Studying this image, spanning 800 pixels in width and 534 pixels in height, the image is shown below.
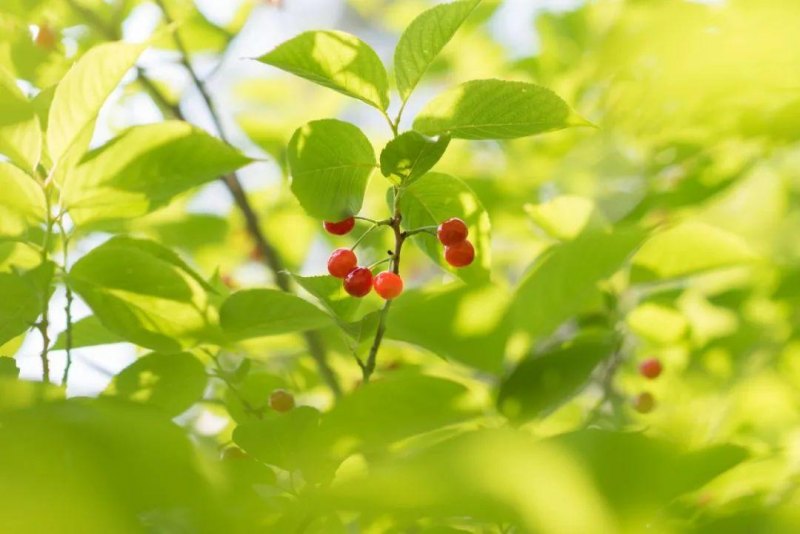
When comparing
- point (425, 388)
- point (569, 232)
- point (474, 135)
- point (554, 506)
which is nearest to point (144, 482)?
point (554, 506)

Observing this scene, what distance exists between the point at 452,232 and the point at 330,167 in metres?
0.14

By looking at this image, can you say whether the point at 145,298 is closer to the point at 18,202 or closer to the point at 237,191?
the point at 18,202

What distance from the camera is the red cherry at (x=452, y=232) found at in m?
0.91

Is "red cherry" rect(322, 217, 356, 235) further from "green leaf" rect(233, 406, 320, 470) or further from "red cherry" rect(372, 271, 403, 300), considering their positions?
"green leaf" rect(233, 406, 320, 470)

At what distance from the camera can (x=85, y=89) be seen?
0.93 meters

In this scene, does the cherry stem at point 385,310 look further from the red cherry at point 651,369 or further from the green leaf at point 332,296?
the red cherry at point 651,369

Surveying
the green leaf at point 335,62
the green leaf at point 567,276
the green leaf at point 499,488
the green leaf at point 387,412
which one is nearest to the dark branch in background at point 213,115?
the green leaf at point 567,276

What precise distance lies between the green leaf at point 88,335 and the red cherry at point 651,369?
35.0 inches

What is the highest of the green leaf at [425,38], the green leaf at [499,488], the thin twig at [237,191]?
the thin twig at [237,191]

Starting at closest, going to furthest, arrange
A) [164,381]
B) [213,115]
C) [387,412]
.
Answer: [387,412] → [164,381] → [213,115]

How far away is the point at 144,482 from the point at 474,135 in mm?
562

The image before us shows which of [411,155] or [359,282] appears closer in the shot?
[411,155]

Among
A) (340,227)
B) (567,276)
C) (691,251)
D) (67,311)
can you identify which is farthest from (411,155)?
(691,251)

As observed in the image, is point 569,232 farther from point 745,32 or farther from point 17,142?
point 17,142
